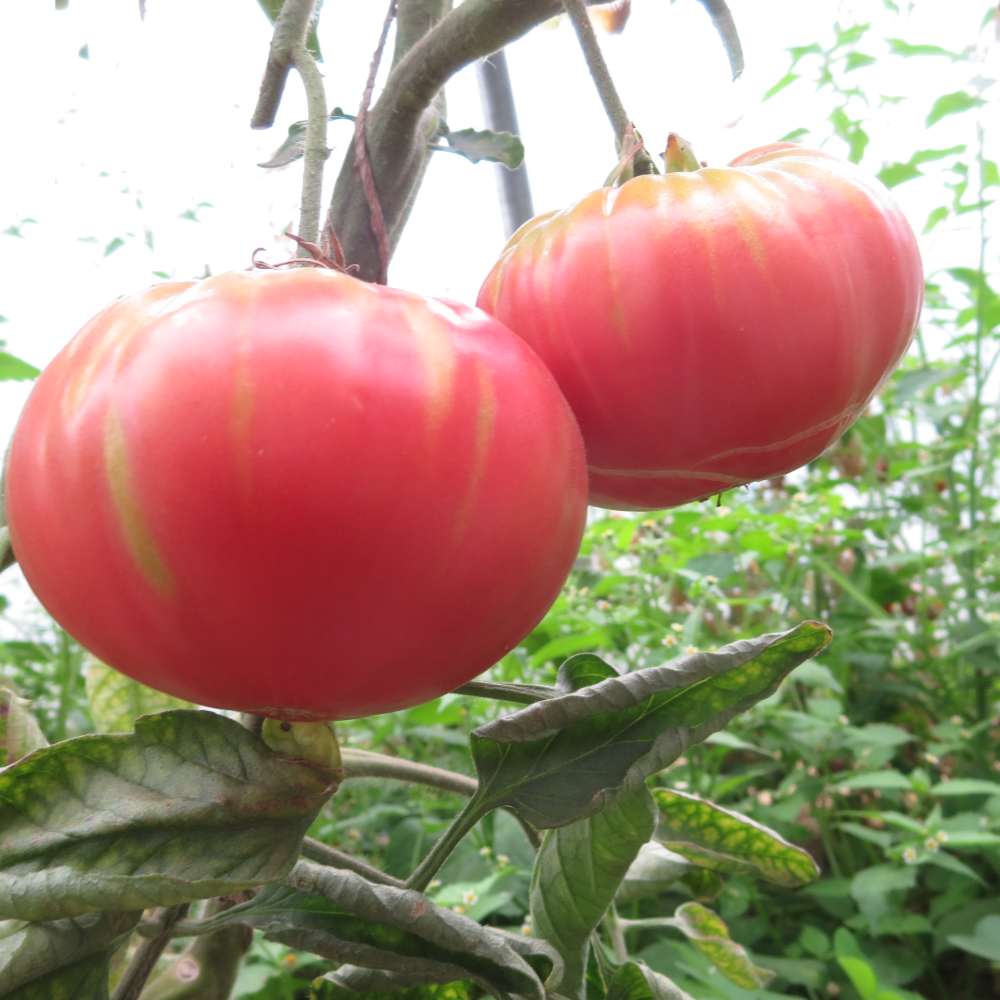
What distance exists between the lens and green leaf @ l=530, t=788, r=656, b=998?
351mm

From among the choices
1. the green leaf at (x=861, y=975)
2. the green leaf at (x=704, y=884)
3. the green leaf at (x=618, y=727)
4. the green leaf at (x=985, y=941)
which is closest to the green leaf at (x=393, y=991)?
the green leaf at (x=618, y=727)

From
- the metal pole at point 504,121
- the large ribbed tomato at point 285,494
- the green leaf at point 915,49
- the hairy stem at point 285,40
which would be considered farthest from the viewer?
the metal pole at point 504,121

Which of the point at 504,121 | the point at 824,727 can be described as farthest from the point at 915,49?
the point at 824,727

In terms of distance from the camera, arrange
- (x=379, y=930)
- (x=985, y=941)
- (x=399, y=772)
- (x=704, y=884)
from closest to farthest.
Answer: (x=379, y=930)
(x=399, y=772)
(x=704, y=884)
(x=985, y=941)

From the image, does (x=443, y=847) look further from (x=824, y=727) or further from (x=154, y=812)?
(x=824, y=727)

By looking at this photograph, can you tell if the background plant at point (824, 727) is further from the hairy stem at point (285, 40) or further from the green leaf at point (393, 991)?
the hairy stem at point (285, 40)

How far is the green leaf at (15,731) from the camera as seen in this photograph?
40cm

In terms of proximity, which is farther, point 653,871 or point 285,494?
point 653,871

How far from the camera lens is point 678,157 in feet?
1.25

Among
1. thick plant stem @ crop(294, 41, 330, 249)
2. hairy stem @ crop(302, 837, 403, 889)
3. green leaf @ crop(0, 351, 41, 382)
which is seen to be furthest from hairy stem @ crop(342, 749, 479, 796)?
green leaf @ crop(0, 351, 41, 382)

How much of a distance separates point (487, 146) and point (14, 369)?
0.49 metres

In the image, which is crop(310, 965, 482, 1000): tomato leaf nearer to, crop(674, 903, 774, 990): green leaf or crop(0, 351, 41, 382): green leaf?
crop(674, 903, 774, 990): green leaf

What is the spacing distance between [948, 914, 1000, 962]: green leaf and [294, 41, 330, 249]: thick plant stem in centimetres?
74

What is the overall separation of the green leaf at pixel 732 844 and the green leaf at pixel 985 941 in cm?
33
